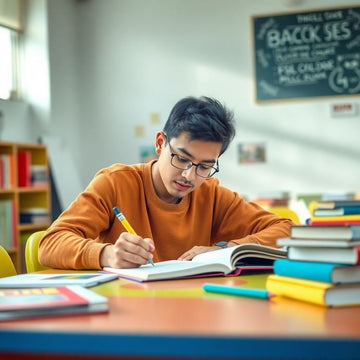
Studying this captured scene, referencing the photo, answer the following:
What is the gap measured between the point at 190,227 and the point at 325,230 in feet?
3.16

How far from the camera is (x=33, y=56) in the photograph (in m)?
5.36

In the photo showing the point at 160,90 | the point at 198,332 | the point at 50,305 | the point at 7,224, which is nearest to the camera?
the point at 198,332

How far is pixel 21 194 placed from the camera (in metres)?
5.14

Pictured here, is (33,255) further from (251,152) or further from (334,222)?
(251,152)

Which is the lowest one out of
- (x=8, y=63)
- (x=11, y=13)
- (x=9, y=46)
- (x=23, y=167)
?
(x=23, y=167)

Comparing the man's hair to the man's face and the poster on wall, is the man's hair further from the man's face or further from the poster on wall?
the poster on wall

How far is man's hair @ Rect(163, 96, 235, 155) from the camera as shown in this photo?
5.85ft

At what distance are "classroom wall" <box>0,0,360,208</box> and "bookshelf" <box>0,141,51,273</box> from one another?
1.01 feet

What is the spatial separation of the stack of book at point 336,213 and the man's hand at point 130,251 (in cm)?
45

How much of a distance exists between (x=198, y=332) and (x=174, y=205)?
1193mm

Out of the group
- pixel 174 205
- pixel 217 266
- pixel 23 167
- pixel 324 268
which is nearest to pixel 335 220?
pixel 324 268

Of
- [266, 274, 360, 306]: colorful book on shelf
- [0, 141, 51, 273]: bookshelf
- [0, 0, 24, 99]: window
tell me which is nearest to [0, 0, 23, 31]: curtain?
[0, 0, 24, 99]: window

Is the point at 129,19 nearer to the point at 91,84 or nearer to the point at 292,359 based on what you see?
the point at 91,84

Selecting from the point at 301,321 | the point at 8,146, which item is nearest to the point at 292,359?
the point at 301,321
